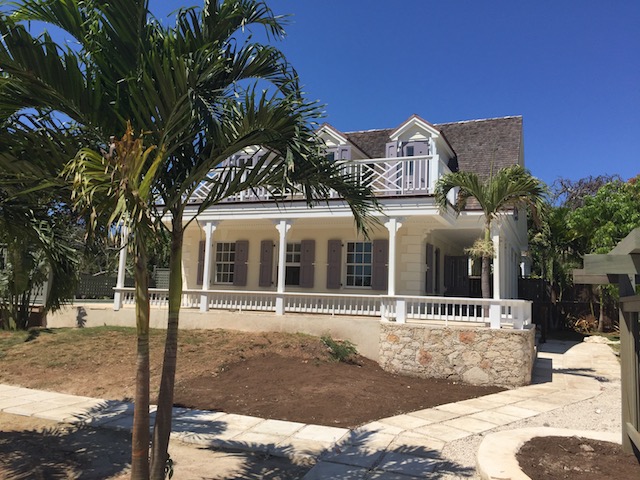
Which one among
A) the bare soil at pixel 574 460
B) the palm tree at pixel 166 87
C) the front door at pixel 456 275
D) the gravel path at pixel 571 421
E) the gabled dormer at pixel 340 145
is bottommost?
the gravel path at pixel 571 421

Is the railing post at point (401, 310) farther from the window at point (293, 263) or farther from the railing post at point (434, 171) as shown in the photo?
the window at point (293, 263)

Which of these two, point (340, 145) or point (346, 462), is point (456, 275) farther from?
point (346, 462)

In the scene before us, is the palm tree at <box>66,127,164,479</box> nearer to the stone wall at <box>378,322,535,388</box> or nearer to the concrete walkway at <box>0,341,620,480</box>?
the concrete walkway at <box>0,341,620,480</box>

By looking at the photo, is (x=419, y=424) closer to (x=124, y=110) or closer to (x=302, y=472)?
(x=302, y=472)

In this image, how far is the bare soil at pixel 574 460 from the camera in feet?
14.8

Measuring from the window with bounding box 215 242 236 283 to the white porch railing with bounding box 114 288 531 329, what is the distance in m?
1.32

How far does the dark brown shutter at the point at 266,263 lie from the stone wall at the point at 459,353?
5.45 metres

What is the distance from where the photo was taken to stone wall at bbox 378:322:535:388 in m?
10.4

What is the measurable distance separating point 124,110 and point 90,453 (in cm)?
430

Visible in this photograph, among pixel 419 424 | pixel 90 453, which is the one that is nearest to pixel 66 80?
pixel 90 453

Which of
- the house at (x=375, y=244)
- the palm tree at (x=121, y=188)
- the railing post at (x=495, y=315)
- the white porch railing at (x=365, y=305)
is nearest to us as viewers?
the palm tree at (x=121, y=188)

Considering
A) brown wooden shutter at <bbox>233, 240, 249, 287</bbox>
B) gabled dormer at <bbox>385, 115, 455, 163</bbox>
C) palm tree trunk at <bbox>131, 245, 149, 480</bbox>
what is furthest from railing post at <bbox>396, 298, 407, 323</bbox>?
palm tree trunk at <bbox>131, 245, 149, 480</bbox>

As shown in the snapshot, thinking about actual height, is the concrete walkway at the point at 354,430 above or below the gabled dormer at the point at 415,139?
below

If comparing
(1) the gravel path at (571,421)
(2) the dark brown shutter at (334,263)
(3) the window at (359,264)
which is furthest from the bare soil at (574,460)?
(2) the dark brown shutter at (334,263)
